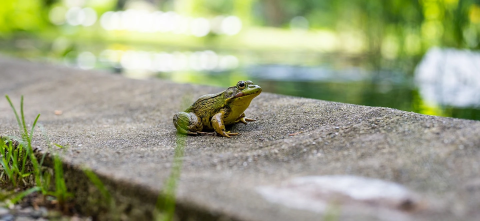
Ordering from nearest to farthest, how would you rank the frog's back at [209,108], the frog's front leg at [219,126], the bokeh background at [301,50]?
the frog's front leg at [219,126]
the frog's back at [209,108]
the bokeh background at [301,50]

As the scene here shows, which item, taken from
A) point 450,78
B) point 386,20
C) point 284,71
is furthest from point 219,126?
point 284,71

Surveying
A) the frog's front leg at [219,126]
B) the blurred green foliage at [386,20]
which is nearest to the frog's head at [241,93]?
the frog's front leg at [219,126]

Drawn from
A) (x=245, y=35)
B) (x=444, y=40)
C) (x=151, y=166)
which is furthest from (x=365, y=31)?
A: (x=245, y=35)

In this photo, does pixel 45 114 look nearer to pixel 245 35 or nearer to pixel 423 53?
pixel 423 53

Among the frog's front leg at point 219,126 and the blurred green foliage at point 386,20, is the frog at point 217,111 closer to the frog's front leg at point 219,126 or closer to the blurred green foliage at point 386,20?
the frog's front leg at point 219,126

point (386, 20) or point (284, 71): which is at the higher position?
point (386, 20)

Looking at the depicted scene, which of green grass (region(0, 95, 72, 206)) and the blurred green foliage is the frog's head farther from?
the blurred green foliage

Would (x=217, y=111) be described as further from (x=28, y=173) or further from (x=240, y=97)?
(x=28, y=173)
